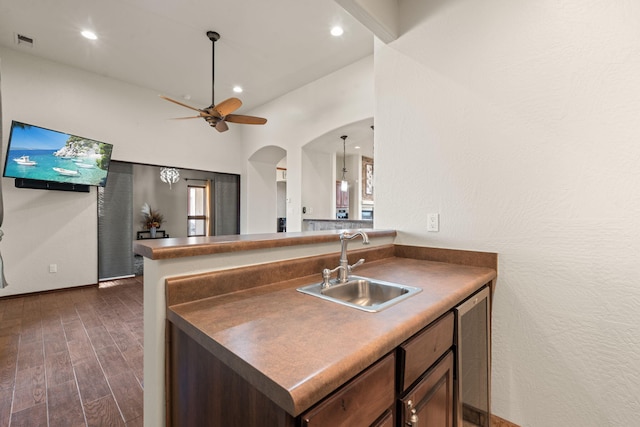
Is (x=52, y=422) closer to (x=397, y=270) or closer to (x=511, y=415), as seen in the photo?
(x=397, y=270)

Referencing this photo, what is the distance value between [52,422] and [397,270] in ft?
6.98

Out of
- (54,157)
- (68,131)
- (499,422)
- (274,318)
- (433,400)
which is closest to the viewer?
(274,318)

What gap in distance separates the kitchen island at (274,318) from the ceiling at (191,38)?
2.82 meters

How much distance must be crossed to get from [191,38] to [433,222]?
357 centimetres

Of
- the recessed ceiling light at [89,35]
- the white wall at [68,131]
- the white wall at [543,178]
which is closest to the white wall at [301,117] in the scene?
the white wall at [68,131]

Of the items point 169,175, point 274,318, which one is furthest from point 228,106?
point 274,318

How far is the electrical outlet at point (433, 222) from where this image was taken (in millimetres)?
1885

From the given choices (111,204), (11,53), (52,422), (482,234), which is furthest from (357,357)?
(11,53)

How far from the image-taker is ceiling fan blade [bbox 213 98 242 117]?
3329mm

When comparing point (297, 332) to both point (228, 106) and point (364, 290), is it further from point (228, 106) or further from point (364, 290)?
point (228, 106)

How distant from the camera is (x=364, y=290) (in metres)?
1.44

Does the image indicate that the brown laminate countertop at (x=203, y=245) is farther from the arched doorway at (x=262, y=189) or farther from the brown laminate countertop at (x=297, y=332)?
the arched doorway at (x=262, y=189)

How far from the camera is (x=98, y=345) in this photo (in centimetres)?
244

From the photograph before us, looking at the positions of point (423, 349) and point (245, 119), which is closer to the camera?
point (423, 349)
